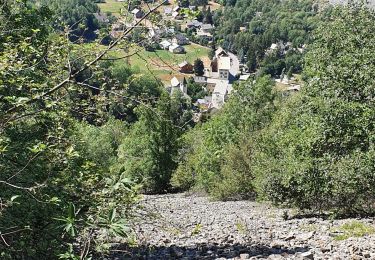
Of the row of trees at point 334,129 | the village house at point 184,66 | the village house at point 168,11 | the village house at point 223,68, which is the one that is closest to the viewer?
the village house at point 184,66

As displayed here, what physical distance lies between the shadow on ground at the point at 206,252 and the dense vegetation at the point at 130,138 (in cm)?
174

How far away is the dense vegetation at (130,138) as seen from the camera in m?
5.92

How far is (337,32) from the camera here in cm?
1803

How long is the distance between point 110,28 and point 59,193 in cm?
263

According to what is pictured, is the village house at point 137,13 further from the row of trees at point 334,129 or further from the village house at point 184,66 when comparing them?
the row of trees at point 334,129

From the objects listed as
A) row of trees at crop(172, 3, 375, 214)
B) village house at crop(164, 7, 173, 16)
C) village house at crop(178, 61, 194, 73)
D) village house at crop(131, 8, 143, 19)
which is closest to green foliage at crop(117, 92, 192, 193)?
row of trees at crop(172, 3, 375, 214)

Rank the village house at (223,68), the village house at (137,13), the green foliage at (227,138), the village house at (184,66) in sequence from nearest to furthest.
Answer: the village house at (137,13) < the village house at (184,66) < the green foliage at (227,138) < the village house at (223,68)

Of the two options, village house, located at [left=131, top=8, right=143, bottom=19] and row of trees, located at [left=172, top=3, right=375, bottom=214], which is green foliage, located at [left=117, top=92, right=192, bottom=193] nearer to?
row of trees, located at [left=172, top=3, right=375, bottom=214]

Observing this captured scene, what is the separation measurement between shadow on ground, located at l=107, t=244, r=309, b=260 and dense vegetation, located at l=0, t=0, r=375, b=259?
174 cm

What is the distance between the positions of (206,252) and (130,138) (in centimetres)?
3186

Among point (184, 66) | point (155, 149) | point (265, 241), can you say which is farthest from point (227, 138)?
point (184, 66)

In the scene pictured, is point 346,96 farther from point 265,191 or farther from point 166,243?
point 166,243

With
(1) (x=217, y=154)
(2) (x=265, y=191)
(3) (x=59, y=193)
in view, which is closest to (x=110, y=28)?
(3) (x=59, y=193)

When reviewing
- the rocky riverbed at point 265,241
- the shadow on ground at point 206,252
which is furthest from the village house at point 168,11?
the shadow on ground at point 206,252
